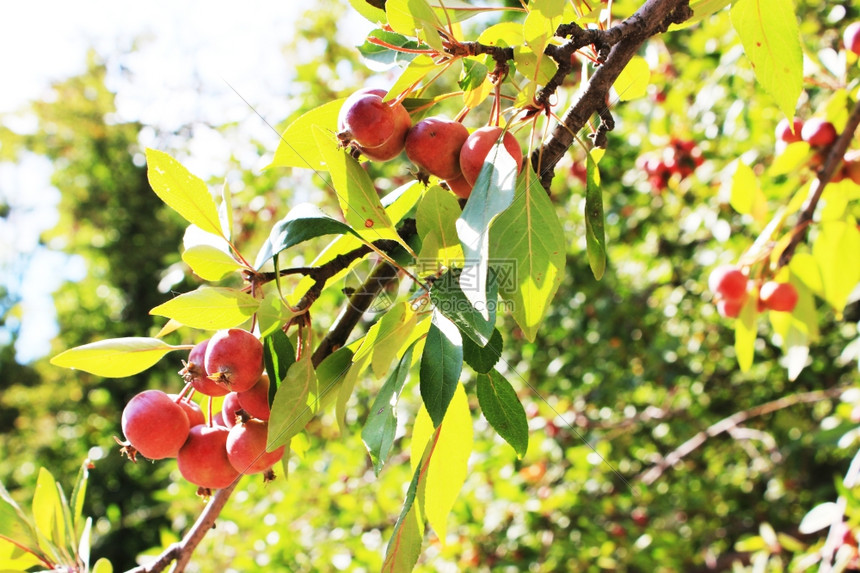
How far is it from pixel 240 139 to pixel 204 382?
2.43 metres

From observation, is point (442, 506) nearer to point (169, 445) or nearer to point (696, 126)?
point (169, 445)

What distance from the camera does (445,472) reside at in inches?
24.2

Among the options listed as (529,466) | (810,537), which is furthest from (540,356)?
(810,537)

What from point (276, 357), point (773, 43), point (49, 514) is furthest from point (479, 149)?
point (49, 514)

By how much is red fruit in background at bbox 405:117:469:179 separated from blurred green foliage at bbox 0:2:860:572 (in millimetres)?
1140

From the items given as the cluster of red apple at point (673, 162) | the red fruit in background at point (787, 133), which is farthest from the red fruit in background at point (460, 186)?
the cluster of red apple at point (673, 162)

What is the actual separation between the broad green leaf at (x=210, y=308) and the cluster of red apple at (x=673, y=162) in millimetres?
1745

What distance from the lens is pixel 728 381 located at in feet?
8.99

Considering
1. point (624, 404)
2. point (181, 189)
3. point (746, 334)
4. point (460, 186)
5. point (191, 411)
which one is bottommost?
point (624, 404)

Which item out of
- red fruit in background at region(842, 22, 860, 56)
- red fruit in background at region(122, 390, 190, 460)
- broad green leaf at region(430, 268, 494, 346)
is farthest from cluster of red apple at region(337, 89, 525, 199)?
red fruit in background at region(842, 22, 860, 56)

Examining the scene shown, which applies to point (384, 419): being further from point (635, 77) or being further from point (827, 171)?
point (827, 171)

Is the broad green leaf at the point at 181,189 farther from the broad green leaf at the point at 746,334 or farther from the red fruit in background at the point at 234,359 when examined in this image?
the broad green leaf at the point at 746,334

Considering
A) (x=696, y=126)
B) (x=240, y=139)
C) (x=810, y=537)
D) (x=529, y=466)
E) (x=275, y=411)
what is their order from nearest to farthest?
(x=275, y=411) → (x=696, y=126) → (x=529, y=466) → (x=810, y=537) → (x=240, y=139)

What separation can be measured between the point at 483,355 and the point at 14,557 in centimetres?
62
